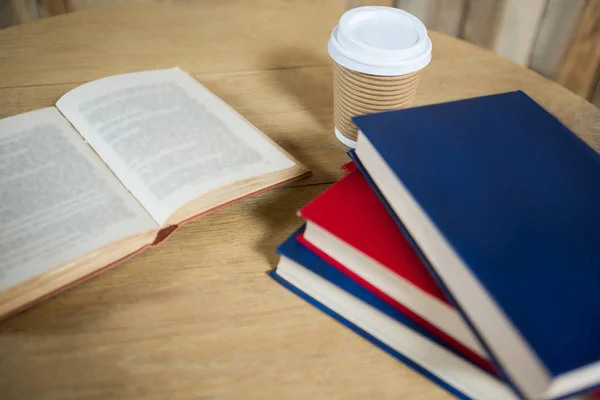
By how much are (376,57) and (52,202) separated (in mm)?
406

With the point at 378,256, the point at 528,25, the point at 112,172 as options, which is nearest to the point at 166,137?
the point at 112,172

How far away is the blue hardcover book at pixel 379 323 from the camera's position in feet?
1.56

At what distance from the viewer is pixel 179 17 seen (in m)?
1.05

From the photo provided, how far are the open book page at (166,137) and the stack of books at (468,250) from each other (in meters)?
0.14

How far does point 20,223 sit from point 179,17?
61cm

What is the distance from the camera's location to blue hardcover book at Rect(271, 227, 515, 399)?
475 mm

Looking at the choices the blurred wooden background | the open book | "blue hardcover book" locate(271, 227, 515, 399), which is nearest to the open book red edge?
the open book

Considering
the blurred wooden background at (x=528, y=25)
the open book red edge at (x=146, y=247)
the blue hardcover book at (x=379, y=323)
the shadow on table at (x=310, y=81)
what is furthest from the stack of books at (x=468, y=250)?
the blurred wooden background at (x=528, y=25)

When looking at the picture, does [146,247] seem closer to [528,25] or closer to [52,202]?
[52,202]

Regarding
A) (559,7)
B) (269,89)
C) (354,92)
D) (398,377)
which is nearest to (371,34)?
(354,92)

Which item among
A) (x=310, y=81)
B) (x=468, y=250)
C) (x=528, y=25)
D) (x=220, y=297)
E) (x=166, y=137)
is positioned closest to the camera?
(x=468, y=250)

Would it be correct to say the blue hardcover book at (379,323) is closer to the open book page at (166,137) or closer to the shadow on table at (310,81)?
the open book page at (166,137)

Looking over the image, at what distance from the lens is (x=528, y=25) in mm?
1491

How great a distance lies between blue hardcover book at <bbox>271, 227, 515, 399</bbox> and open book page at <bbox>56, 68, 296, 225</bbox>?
149 millimetres
